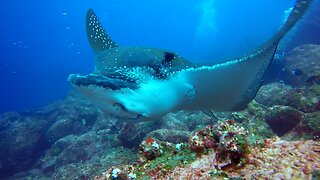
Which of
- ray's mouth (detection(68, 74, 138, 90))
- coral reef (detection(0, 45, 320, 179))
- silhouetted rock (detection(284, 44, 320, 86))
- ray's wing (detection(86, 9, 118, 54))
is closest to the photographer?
coral reef (detection(0, 45, 320, 179))

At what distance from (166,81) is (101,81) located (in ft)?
2.79

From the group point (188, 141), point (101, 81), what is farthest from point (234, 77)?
point (101, 81)

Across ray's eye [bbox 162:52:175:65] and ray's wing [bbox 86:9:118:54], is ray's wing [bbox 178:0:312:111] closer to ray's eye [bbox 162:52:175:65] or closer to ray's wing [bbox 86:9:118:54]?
ray's eye [bbox 162:52:175:65]

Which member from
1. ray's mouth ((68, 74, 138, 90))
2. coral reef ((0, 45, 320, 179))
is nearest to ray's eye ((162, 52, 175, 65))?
ray's mouth ((68, 74, 138, 90))

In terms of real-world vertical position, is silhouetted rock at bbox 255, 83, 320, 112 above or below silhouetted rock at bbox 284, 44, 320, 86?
below

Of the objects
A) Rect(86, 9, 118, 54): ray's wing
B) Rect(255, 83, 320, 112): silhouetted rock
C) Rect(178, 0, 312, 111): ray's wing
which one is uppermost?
Rect(86, 9, 118, 54): ray's wing

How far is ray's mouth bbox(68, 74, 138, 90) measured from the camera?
2744 mm

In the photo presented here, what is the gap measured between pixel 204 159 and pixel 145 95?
92 cm

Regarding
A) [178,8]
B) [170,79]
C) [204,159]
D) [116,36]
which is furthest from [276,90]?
[178,8]

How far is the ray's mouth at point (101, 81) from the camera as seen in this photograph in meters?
2.74

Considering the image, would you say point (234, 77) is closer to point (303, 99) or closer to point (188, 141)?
point (188, 141)

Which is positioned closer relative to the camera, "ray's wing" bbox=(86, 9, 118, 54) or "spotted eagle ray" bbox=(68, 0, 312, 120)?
"spotted eagle ray" bbox=(68, 0, 312, 120)

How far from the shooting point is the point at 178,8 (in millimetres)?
130875

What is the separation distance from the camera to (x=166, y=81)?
329 cm
